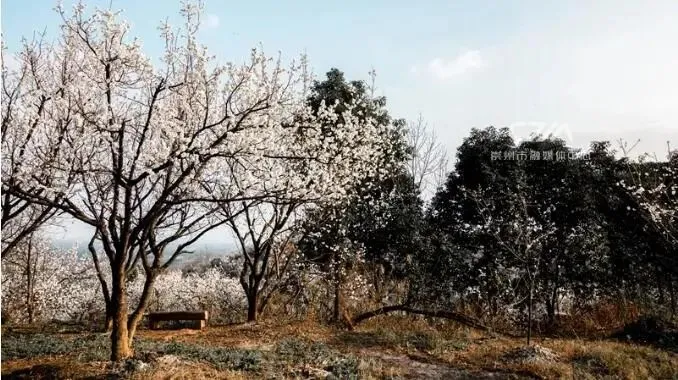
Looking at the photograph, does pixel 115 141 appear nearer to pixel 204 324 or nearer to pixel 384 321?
pixel 204 324

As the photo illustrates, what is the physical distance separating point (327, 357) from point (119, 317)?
352 centimetres

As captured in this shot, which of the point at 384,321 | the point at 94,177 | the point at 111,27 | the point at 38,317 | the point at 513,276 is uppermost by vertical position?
the point at 111,27

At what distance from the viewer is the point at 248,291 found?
1545cm

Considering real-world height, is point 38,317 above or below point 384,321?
below

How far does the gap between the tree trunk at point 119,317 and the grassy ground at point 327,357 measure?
295 millimetres

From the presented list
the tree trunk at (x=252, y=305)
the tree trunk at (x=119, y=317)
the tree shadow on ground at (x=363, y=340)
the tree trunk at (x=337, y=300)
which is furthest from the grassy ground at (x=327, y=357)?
the tree trunk at (x=337, y=300)

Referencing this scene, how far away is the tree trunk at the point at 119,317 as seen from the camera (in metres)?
8.27

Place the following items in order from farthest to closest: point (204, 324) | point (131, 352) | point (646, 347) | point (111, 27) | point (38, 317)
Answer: point (38, 317) → point (204, 324) → point (646, 347) → point (131, 352) → point (111, 27)

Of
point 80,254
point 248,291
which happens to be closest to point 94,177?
point 248,291

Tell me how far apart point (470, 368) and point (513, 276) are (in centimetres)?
923

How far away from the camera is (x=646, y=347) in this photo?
1104cm

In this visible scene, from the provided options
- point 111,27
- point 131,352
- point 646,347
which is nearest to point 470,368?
point 646,347

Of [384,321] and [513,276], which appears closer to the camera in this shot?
[384,321]

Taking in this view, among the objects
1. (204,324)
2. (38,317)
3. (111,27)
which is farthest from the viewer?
(38,317)
